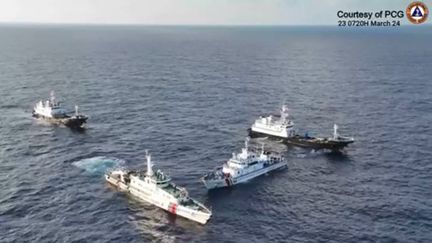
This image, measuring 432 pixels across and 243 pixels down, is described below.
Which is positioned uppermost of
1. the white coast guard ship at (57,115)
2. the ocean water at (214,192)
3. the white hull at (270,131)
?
the white coast guard ship at (57,115)

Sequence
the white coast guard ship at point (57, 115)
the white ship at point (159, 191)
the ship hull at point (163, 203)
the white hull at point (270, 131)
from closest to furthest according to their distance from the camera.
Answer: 1. the ship hull at point (163, 203)
2. the white ship at point (159, 191)
3. the white hull at point (270, 131)
4. the white coast guard ship at point (57, 115)

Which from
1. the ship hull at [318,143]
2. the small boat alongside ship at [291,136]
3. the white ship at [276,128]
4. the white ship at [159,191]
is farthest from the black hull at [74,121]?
the ship hull at [318,143]

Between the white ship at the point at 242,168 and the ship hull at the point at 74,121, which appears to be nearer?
the white ship at the point at 242,168

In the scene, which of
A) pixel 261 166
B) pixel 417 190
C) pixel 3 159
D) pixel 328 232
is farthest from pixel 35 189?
pixel 417 190

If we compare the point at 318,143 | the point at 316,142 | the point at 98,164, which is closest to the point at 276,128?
the point at 316,142

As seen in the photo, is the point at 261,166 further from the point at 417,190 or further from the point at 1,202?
the point at 1,202

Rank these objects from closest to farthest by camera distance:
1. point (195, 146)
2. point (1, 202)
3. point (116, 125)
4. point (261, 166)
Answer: point (1, 202) < point (261, 166) < point (195, 146) < point (116, 125)

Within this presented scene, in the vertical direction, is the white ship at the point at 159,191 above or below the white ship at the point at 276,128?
below

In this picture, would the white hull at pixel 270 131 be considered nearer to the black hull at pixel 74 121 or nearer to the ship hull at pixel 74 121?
the black hull at pixel 74 121

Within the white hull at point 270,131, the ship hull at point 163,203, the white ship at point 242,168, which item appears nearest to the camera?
the ship hull at point 163,203
